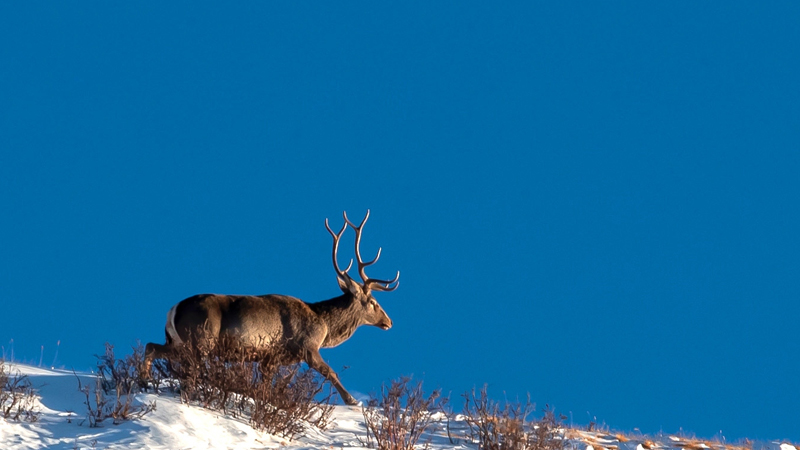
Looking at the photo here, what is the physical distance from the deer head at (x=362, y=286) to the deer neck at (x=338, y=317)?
73 mm

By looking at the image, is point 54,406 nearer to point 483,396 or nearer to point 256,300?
point 256,300

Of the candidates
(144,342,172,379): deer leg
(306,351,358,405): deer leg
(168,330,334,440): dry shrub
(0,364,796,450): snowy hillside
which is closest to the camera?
(0,364,796,450): snowy hillside

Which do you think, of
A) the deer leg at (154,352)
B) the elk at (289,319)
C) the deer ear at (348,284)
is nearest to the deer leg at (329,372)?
the elk at (289,319)

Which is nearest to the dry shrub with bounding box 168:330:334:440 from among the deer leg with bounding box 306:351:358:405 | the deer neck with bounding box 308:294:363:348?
the deer leg with bounding box 306:351:358:405

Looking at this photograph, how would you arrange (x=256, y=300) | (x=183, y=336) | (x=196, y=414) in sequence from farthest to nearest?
(x=256, y=300) < (x=183, y=336) < (x=196, y=414)

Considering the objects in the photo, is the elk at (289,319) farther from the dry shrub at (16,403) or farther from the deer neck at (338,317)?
the dry shrub at (16,403)

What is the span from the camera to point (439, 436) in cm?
884

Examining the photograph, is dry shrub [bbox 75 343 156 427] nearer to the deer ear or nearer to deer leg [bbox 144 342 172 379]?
deer leg [bbox 144 342 172 379]

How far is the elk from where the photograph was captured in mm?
9305

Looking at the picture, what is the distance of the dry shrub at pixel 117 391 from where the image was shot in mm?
7516

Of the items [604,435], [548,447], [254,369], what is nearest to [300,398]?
[254,369]

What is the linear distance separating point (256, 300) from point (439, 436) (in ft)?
8.47

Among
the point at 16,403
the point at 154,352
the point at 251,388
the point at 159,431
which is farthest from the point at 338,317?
the point at 16,403

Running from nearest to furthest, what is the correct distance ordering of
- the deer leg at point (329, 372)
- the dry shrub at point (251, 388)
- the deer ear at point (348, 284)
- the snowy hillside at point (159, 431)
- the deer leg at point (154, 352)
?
1. the snowy hillside at point (159, 431)
2. the dry shrub at point (251, 388)
3. the deer leg at point (154, 352)
4. the deer leg at point (329, 372)
5. the deer ear at point (348, 284)
